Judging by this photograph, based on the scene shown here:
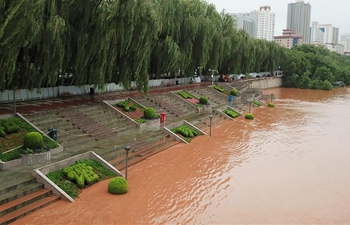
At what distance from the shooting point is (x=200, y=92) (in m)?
35.0

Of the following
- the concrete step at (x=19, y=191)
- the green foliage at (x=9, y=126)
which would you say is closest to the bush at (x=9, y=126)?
the green foliage at (x=9, y=126)

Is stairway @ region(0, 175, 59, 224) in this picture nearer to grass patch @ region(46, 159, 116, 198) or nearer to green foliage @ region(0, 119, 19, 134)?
grass patch @ region(46, 159, 116, 198)

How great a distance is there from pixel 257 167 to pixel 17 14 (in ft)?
36.9

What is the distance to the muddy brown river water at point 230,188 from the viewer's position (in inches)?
Answer: 411

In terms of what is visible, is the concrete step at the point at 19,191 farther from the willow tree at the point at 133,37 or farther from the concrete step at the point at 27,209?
the willow tree at the point at 133,37

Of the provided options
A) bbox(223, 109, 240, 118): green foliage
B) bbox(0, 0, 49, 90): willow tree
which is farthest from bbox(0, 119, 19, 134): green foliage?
bbox(223, 109, 240, 118): green foliage

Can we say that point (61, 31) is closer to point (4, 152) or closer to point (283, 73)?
point (4, 152)

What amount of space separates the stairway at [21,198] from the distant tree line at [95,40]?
4.27 metres

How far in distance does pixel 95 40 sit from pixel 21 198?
34.5 ft

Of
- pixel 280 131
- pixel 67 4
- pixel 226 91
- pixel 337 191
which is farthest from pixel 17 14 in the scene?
pixel 226 91

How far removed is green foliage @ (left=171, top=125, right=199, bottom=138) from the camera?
20.6 meters

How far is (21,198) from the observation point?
10.2 meters

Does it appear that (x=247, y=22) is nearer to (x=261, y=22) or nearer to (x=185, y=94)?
(x=261, y=22)

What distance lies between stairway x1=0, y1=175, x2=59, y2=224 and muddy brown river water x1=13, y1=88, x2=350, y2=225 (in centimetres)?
Answer: 26
